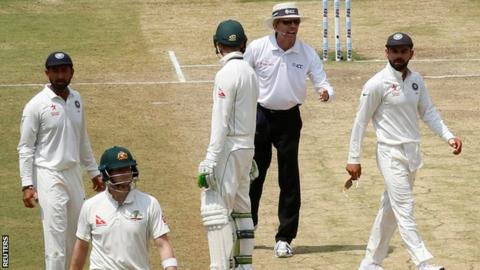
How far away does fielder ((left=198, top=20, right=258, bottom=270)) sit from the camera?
13.0m

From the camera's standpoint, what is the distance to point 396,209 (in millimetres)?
13781

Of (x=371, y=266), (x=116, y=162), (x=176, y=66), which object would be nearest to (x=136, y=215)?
(x=116, y=162)

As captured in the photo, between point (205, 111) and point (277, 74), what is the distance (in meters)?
7.66

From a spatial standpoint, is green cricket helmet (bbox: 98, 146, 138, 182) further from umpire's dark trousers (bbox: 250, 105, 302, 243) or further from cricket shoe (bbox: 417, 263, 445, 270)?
umpire's dark trousers (bbox: 250, 105, 302, 243)

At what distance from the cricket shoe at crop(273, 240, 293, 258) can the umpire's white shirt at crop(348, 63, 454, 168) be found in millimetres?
1682

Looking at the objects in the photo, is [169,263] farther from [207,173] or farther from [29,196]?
[29,196]

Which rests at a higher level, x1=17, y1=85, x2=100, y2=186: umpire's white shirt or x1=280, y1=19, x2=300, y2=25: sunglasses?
x1=280, y1=19, x2=300, y2=25: sunglasses

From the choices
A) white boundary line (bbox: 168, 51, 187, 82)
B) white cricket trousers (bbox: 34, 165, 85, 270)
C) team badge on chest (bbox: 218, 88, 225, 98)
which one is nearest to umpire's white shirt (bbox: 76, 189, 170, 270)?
team badge on chest (bbox: 218, 88, 225, 98)

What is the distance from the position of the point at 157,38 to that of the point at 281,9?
14483 mm

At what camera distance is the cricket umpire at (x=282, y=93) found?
15164 mm

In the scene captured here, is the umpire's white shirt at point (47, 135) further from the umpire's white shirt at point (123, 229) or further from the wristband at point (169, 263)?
the wristband at point (169, 263)

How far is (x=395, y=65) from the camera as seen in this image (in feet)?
45.6

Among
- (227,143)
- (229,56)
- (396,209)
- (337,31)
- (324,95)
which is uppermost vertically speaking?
(337,31)

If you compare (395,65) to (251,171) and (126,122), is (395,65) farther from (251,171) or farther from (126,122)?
(126,122)
